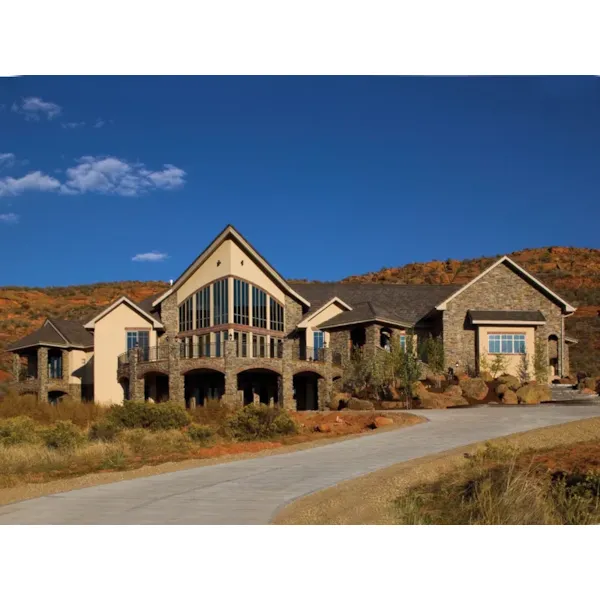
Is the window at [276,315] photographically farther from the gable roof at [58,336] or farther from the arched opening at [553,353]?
the arched opening at [553,353]

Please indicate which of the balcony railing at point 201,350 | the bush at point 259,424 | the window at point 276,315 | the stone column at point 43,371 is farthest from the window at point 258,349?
the stone column at point 43,371

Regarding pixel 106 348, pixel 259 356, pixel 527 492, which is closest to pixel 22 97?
pixel 527 492

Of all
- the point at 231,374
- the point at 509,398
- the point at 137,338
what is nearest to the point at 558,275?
the point at 509,398

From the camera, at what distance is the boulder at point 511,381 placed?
30.5 meters

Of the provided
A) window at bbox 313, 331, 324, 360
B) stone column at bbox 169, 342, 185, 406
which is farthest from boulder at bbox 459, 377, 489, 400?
stone column at bbox 169, 342, 185, 406

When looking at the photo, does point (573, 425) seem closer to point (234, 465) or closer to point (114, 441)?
point (234, 465)

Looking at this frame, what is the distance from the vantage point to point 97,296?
40.5 m

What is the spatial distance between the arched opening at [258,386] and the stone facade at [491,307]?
7663 millimetres

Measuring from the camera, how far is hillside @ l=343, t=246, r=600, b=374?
4784 centimetres

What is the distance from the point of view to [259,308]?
33031 mm

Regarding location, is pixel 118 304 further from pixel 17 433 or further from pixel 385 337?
pixel 17 433

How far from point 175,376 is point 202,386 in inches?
67.2
